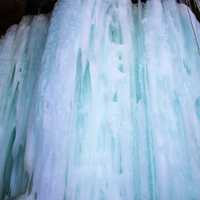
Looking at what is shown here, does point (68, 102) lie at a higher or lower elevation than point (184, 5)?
lower

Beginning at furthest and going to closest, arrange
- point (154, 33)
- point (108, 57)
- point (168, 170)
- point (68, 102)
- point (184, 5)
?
point (184, 5) < point (154, 33) < point (108, 57) < point (68, 102) < point (168, 170)

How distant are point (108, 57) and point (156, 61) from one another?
369 mm

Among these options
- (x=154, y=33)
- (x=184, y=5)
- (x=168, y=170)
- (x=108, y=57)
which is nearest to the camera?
(x=168, y=170)

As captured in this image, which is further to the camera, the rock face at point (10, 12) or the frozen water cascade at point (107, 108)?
the rock face at point (10, 12)

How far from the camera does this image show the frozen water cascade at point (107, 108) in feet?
5.75

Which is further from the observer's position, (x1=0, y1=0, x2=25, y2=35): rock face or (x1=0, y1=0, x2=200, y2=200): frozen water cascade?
(x1=0, y1=0, x2=25, y2=35): rock face

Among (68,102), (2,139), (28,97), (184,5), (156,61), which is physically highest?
(184,5)

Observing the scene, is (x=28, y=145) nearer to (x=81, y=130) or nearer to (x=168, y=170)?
(x=81, y=130)

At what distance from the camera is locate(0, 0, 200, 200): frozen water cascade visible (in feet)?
5.75

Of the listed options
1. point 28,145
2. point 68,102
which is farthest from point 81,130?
point 28,145

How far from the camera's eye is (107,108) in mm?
1952

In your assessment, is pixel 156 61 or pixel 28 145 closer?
pixel 28 145

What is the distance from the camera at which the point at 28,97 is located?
7.91 ft

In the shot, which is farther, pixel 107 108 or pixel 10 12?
pixel 10 12
